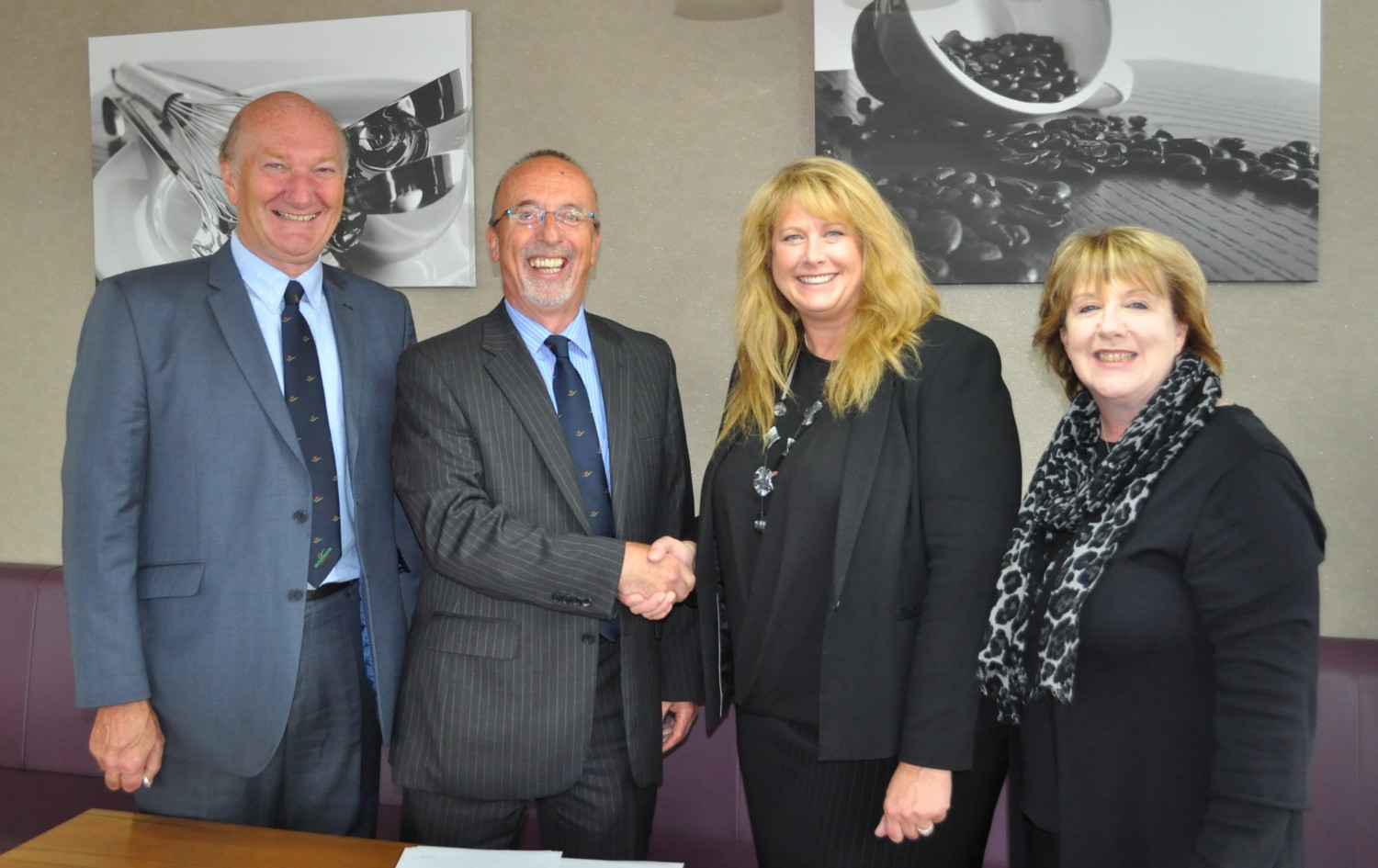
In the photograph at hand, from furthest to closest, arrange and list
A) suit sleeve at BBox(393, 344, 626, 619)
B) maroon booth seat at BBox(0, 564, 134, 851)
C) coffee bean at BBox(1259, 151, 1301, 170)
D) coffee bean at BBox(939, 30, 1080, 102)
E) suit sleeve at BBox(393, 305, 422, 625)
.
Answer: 1. maroon booth seat at BBox(0, 564, 134, 851)
2. coffee bean at BBox(939, 30, 1080, 102)
3. coffee bean at BBox(1259, 151, 1301, 170)
4. suit sleeve at BBox(393, 305, 422, 625)
5. suit sleeve at BBox(393, 344, 626, 619)

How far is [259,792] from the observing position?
193cm

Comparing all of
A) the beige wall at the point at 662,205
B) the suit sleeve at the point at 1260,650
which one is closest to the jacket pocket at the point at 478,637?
the suit sleeve at the point at 1260,650

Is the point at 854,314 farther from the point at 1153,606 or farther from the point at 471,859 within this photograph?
the point at 471,859

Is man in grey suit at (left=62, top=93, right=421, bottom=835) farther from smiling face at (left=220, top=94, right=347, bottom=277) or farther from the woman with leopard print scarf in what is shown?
the woman with leopard print scarf

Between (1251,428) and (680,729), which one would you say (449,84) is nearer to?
(680,729)

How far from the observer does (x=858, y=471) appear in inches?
65.2

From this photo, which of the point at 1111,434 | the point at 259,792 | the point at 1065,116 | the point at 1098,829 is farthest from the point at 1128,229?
the point at 259,792

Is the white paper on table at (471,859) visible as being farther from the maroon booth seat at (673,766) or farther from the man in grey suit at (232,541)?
the maroon booth seat at (673,766)

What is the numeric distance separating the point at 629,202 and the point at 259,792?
1.83m

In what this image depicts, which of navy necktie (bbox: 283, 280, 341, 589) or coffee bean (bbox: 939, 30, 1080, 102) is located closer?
navy necktie (bbox: 283, 280, 341, 589)

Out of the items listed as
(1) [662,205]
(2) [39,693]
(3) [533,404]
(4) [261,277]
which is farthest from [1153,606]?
(2) [39,693]

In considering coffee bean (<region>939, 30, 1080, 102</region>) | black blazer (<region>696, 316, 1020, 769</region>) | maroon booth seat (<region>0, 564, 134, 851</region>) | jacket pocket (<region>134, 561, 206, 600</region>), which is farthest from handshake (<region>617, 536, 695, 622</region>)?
maroon booth seat (<region>0, 564, 134, 851</region>)

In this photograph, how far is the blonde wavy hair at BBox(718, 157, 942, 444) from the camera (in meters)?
1.72

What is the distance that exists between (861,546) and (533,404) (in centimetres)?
66
